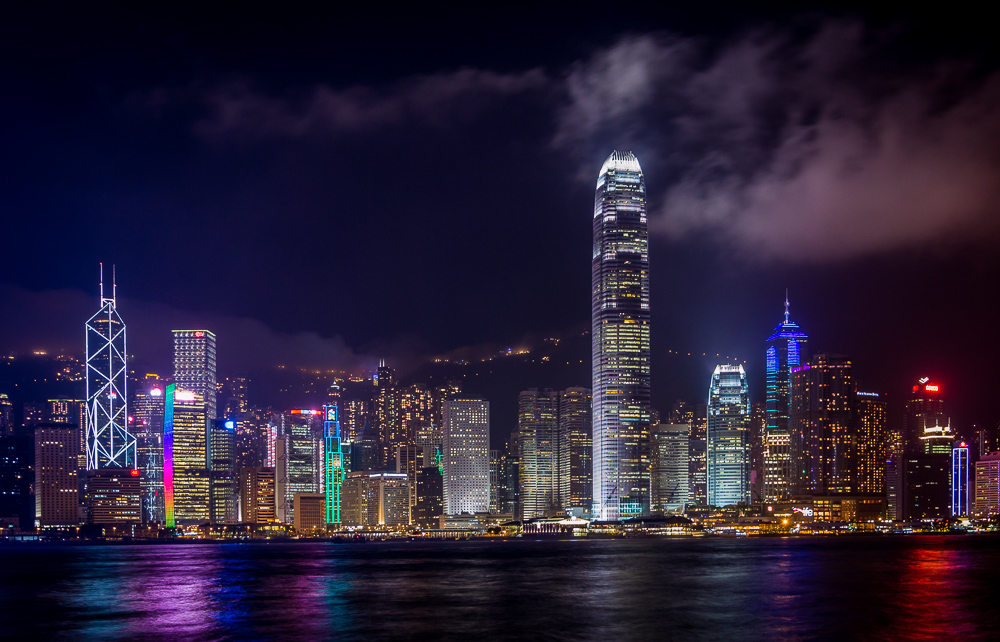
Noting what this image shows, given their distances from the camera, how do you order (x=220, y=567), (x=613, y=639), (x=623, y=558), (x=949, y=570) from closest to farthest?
(x=613, y=639), (x=949, y=570), (x=220, y=567), (x=623, y=558)

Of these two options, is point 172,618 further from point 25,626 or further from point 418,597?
point 418,597

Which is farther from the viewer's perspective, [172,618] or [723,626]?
[172,618]

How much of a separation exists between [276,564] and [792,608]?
226 ft

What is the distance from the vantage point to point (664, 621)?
5684cm

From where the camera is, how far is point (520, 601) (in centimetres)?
6775

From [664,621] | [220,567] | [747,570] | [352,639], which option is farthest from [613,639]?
[220,567]

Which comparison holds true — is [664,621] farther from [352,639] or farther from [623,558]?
[623,558]

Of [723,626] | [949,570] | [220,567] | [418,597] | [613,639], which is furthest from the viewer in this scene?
[220,567]

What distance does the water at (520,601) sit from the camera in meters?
53.5

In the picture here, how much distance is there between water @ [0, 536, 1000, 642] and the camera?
53.5 m

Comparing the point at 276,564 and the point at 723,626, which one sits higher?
the point at 723,626

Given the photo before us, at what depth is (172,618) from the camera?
59188mm

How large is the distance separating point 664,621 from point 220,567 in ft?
216

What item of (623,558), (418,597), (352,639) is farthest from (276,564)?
(352,639)
